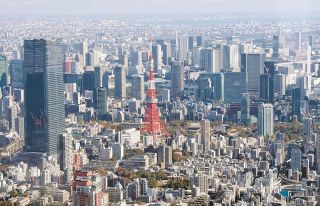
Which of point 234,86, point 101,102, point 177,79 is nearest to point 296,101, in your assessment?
point 234,86

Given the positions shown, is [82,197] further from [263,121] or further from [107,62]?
[107,62]

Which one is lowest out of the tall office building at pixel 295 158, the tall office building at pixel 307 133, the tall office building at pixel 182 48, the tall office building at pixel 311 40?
the tall office building at pixel 295 158

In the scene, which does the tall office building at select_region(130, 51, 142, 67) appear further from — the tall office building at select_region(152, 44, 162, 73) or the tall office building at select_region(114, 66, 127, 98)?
the tall office building at select_region(114, 66, 127, 98)

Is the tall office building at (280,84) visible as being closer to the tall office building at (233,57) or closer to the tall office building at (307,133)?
the tall office building at (233,57)

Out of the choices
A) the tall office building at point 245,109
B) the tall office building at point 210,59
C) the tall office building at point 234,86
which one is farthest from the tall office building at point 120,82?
the tall office building at point 245,109

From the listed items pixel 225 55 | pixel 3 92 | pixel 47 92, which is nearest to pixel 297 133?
pixel 47 92

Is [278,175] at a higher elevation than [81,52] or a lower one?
lower
